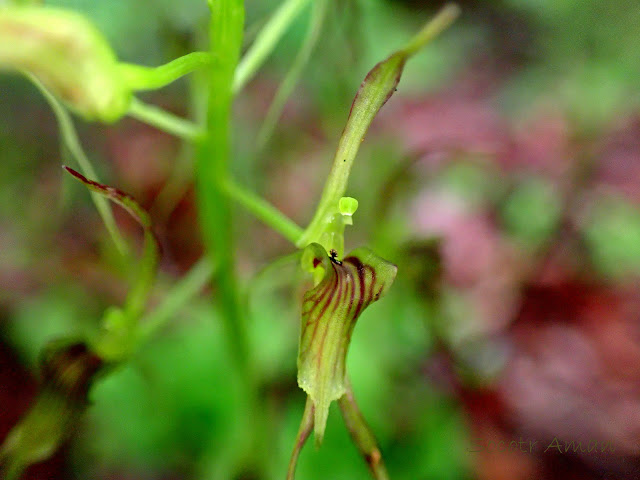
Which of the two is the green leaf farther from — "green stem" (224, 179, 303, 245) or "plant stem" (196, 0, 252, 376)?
"plant stem" (196, 0, 252, 376)

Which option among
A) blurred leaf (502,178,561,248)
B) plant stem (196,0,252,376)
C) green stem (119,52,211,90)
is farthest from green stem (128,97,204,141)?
blurred leaf (502,178,561,248)

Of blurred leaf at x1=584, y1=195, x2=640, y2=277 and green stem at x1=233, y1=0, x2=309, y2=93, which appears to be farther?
blurred leaf at x1=584, y1=195, x2=640, y2=277

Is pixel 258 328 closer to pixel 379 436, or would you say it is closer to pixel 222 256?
pixel 379 436

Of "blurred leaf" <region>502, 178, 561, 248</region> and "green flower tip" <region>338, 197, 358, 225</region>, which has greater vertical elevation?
"blurred leaf" <region>502, 178, 561, 248</region>

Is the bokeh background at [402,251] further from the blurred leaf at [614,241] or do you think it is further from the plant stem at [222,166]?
the plant stem at [222,166]

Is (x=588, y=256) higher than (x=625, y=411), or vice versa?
(x=588, y=256)

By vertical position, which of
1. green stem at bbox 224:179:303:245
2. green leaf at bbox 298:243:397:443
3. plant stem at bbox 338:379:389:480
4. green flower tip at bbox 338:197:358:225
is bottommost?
plant stem at bbox 338:379:389:480

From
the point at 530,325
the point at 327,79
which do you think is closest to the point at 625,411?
the point at 530,325

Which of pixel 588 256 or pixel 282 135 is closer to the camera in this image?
Result: pixel 588 256
